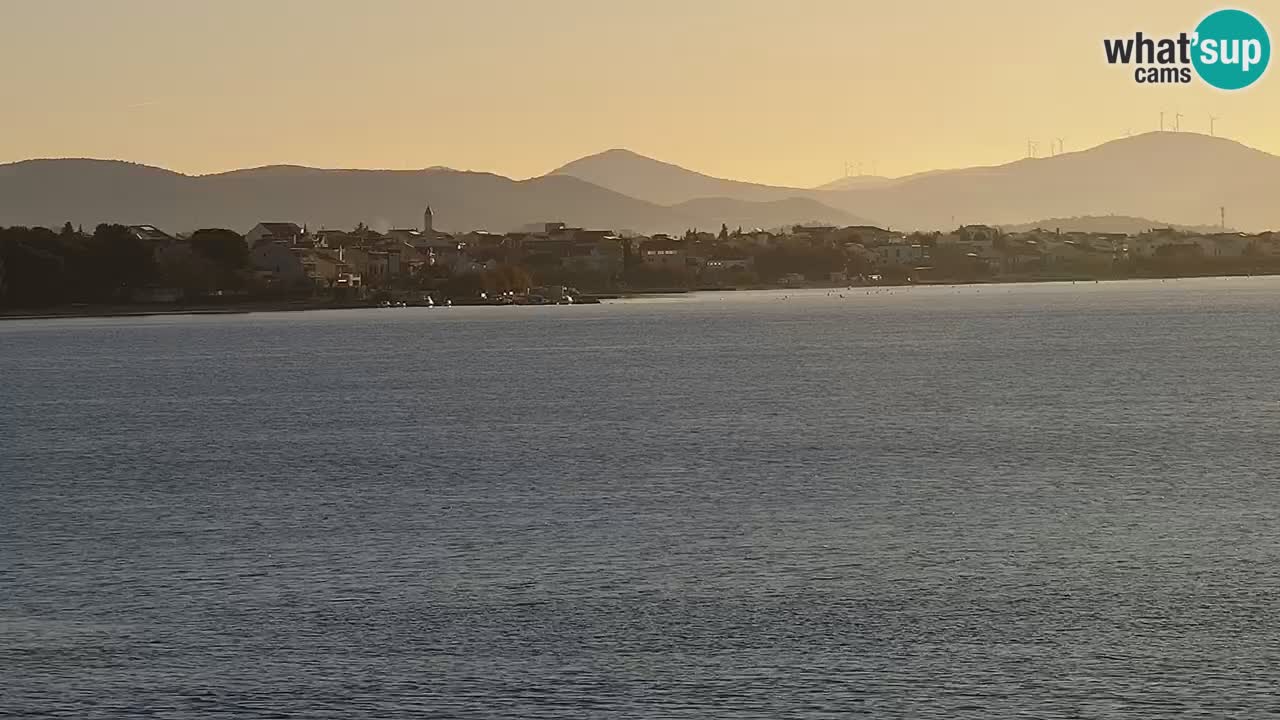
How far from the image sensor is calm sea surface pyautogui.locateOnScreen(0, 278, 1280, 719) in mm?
18703

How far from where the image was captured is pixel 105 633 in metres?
21.2

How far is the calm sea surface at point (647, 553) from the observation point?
18703mm

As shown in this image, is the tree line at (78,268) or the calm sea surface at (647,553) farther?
the tree line at (78,268)

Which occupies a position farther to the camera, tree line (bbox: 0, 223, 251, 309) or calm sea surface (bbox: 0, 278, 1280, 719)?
tree line (bbox: 0, 223, 251, 309)

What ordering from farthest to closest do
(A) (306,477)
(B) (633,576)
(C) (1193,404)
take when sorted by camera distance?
(C) (1193,404), (A) (306,477), (B) (633,576)

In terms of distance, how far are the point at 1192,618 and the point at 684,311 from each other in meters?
156

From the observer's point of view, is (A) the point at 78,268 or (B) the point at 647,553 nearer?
(B) the point at 647,553

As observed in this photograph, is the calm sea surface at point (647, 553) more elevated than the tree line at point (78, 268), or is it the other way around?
the tree line at point (78, 268)

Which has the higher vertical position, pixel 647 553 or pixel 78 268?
pixel 78 268

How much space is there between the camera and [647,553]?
87.1ft

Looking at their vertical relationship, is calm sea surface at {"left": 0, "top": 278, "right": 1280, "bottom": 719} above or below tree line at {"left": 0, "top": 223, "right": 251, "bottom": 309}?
below

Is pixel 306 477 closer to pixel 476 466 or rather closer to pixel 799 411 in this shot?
pixel 476 466

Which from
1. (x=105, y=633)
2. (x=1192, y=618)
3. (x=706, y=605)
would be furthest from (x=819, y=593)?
(x=105, y=633)

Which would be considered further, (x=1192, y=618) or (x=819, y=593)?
(x=819, y=593)
